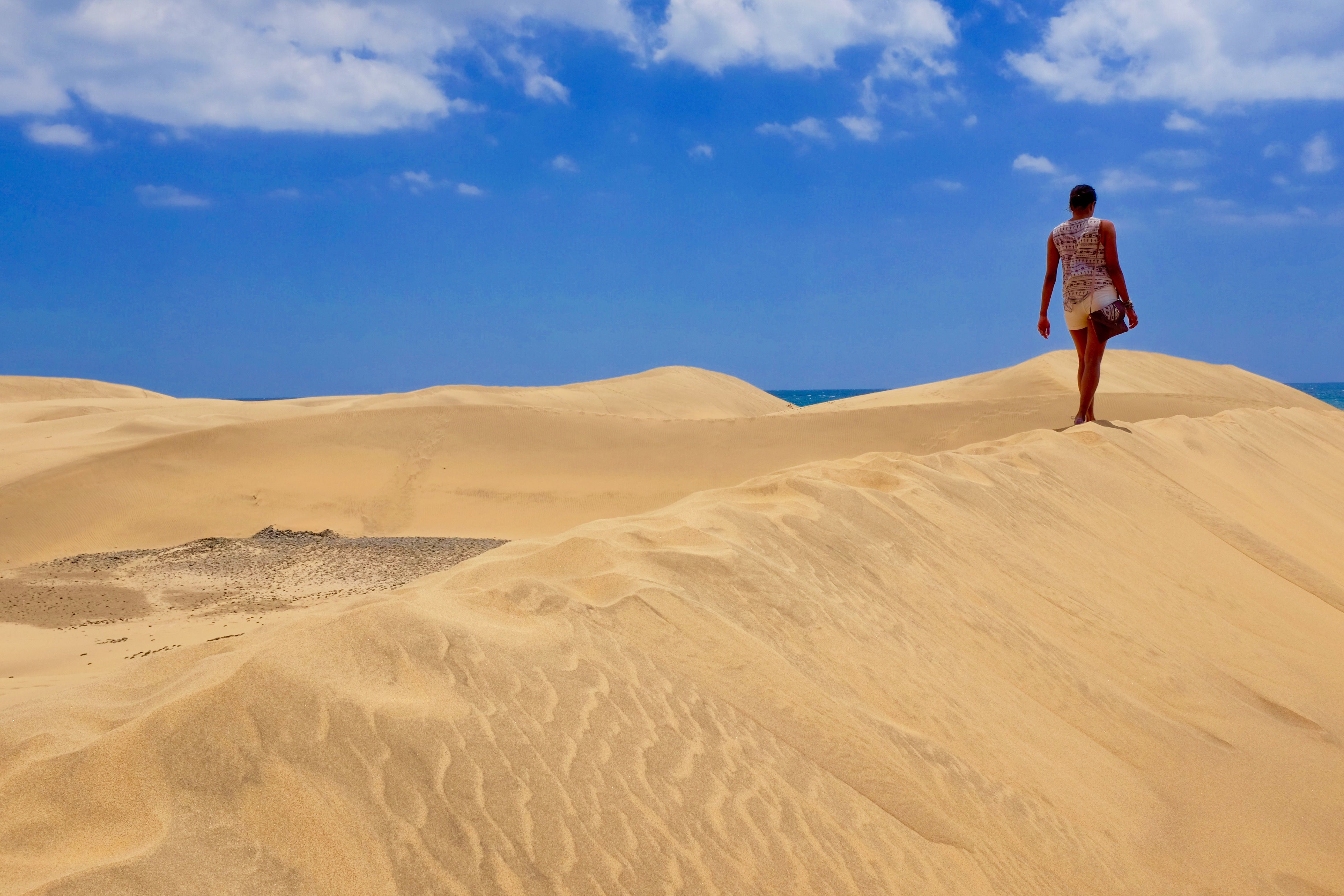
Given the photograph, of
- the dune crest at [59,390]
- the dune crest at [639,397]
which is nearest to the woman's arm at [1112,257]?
the dune crest at [639,397]

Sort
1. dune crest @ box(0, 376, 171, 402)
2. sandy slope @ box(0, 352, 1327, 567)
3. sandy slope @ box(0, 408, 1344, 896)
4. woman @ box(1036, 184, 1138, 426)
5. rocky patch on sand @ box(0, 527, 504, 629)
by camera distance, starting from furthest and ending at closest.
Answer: dune crest @ box(0, 376, 171, 402) < sandy slope @ box(0, 352, 1327, 567) < woman @ box(1036, 184, 1138, 426) < rocky patch on sand @ box(0, 527, 504, 629) < sandy slope @ box(0, 408, 1344, 896)

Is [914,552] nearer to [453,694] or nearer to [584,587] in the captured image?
[584,587]

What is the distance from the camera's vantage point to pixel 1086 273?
19.3 feet

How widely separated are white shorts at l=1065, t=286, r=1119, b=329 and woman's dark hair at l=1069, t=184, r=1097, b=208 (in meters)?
0.58

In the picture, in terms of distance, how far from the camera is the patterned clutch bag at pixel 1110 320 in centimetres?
585

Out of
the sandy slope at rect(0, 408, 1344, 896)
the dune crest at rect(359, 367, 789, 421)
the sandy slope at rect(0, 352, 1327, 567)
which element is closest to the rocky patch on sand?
the sandy slope at rect(0, 352, 1327, 567)

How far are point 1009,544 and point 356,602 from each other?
2.58 m

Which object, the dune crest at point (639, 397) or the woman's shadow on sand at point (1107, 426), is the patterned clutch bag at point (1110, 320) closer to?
the woman's shadow on sand at point (1107, 426)

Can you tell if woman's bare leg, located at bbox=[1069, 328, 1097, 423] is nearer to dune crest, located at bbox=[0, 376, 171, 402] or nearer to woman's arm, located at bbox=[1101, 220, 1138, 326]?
woman's arm, located at bbox=[1101, 220, 1138, 326]

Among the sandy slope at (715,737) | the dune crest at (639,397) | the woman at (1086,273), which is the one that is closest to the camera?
the sandy slope at (715,737)

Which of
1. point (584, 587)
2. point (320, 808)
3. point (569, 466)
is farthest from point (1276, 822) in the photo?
point (569, 466)

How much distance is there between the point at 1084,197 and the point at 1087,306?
731 mm

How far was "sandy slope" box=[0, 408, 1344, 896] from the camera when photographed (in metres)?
1.65

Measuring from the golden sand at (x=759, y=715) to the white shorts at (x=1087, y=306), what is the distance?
153 centimetres
